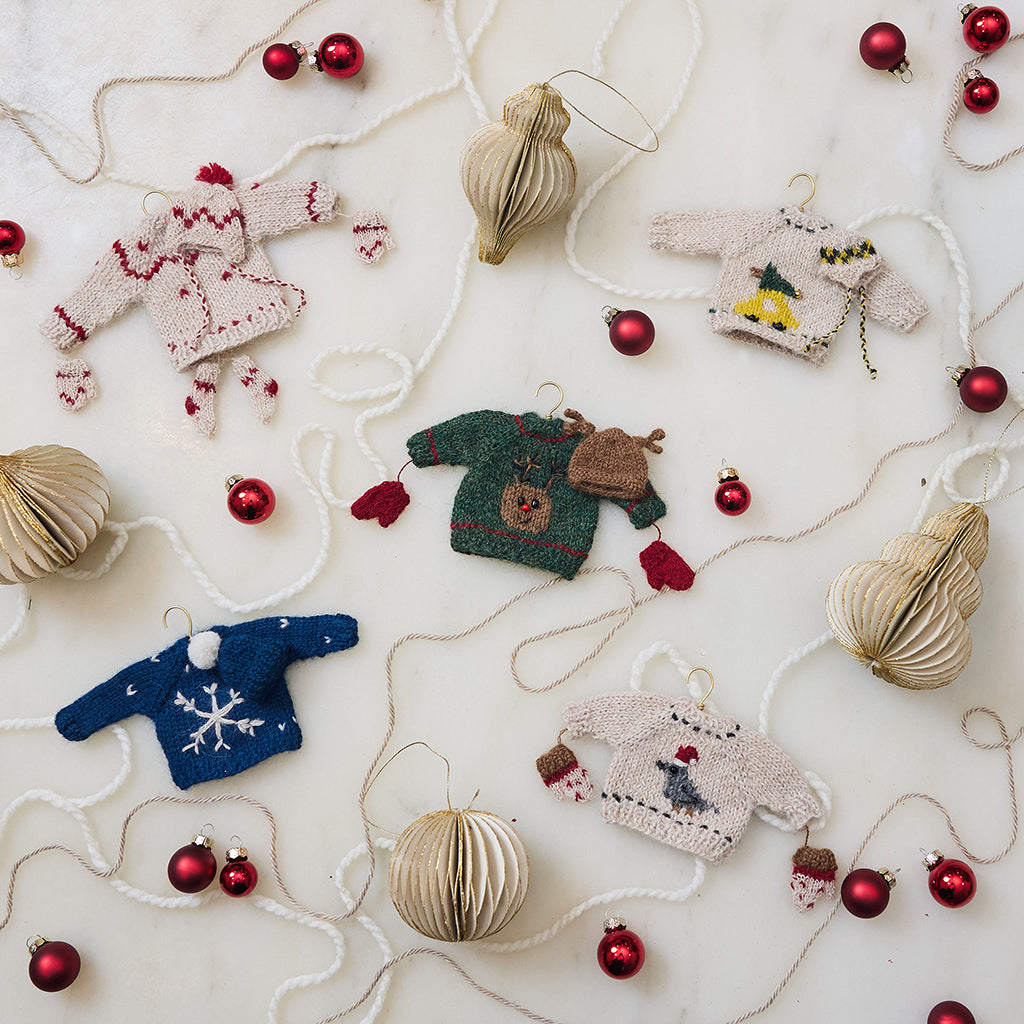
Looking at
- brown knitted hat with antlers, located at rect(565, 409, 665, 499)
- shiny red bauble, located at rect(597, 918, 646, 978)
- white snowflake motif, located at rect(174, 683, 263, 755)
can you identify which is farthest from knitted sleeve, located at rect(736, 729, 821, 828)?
white snowflake motif, located at rect(174, 683, 263, 755)

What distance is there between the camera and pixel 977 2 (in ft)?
4.51

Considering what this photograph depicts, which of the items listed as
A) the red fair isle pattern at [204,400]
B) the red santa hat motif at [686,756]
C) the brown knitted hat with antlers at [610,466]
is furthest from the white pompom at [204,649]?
the red santa hat motif at [686,756]

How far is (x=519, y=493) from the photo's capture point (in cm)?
131

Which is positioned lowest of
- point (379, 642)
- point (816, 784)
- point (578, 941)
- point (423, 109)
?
point (578, 941)

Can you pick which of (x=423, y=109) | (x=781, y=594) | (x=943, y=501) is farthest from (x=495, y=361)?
(x=943, y=501)

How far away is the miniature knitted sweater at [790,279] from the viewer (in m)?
1.31

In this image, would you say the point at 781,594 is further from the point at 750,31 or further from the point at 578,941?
the point at 750,31

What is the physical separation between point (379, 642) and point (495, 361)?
1.34ft

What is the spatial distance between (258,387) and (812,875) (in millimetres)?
954

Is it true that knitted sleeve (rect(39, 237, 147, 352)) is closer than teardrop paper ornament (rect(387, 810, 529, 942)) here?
No

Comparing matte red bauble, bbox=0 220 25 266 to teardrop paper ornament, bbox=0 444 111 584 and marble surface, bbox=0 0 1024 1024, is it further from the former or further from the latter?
teardrop paper ornament, bbox=0 444 111 584

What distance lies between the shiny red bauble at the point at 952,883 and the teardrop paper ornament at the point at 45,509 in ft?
3.75

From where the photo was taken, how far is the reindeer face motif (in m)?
1.30

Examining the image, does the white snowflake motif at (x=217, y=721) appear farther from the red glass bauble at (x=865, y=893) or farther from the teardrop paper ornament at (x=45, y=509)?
the red glass bauble at (x=865, y=893)
